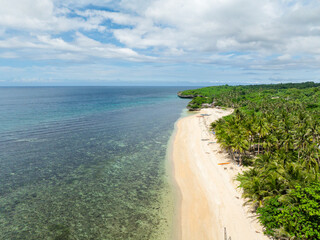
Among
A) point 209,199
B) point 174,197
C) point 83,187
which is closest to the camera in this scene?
point 209,199

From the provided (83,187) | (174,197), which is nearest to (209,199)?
(174,197)

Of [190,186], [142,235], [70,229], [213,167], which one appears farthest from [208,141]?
[70,229]

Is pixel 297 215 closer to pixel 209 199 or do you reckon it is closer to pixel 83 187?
pixel 209 199

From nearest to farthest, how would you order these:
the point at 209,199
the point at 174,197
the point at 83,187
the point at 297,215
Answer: the point at 297,215, the point at 209,199, the point at 174,197, the point at 83,187

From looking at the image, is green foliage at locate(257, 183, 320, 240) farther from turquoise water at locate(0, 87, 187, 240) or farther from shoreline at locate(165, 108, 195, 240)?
turquoise water at locate(0, 87, 187, 240)

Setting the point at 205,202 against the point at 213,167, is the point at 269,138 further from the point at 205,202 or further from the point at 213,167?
the point at 205,202

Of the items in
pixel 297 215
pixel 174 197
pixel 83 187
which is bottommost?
pixel 174 197
